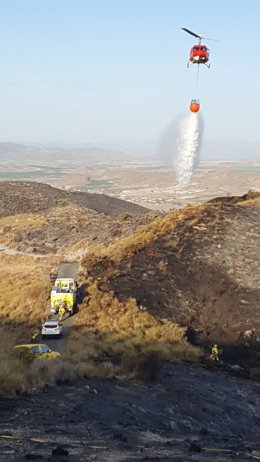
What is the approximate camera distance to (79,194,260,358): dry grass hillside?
3509cm

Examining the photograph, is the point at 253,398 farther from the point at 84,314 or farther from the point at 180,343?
the point at 84,314

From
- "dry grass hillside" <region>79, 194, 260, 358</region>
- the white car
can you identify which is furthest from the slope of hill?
the white car

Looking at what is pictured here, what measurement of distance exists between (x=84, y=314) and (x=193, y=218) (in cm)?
1733

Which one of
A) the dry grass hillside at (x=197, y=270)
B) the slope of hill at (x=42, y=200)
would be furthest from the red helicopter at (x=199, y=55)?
the slope of hill at (x=42, y=200)

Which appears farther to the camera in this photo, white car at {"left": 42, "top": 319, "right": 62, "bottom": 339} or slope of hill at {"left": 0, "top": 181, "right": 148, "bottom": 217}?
slope of hill at {"left": 0, "top": 181, "right": 148, "bottom": 217}

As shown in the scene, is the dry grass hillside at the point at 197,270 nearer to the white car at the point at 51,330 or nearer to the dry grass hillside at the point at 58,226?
the white car at the point at 51,330

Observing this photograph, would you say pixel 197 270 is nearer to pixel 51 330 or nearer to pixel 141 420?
pixel 51 330

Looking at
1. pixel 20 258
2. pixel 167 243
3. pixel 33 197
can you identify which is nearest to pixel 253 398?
Result: pixel 167 243

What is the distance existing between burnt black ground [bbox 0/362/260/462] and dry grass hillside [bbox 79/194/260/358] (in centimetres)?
875

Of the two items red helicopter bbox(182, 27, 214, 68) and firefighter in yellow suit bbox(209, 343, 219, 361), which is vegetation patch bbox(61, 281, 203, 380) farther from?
red helicopter bbox(182, 27, 214, 68)

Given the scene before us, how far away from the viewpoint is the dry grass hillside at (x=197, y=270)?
3509cm

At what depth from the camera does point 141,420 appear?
1947 cm

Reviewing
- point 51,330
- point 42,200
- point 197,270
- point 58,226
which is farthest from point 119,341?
point 42,200

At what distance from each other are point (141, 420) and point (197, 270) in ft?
71.3
